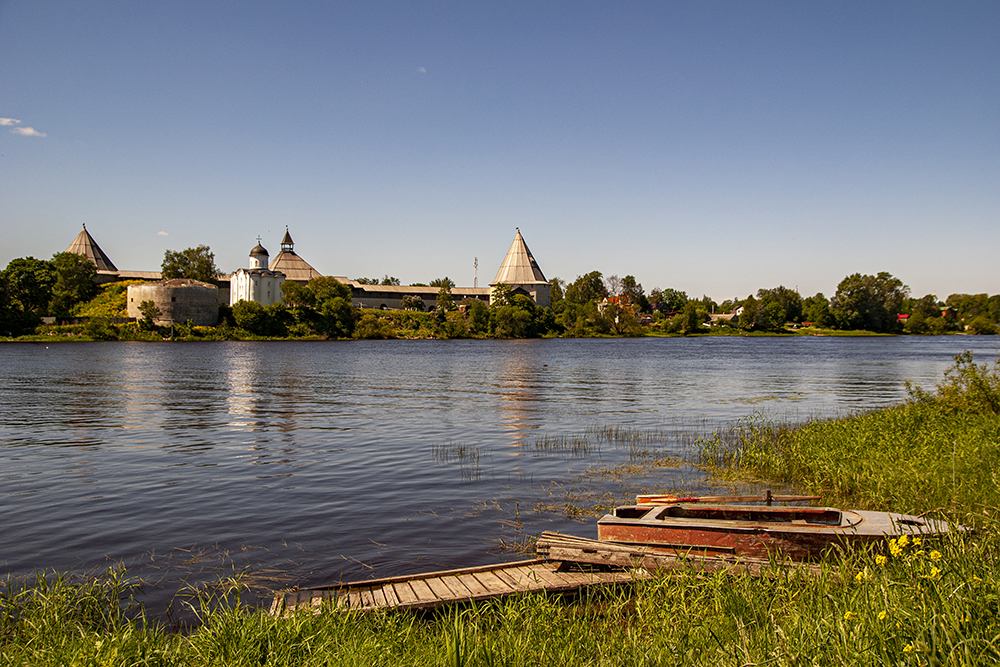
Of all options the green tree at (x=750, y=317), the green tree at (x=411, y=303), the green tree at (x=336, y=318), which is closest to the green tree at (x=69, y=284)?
the green tree at (x=336, y=318)

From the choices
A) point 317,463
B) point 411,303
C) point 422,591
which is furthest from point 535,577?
point 411,303

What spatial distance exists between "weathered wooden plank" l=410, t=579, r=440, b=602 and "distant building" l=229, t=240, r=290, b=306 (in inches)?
4348

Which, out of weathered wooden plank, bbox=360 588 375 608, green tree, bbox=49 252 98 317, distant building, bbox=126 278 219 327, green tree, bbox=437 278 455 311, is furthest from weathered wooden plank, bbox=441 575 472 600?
green tree, bbox=437 278 455 311

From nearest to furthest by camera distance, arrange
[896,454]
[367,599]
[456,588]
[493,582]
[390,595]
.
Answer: [367,599], [390,595], [456,588], [493,582], [896,454]

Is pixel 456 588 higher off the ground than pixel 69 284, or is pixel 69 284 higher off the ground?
pixel 69 284

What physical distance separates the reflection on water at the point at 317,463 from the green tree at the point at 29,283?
68.0m

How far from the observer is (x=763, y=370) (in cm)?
4588

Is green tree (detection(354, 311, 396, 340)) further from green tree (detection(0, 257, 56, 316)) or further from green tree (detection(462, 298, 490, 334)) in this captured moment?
green tree (detection(0, 257, 56, 316))

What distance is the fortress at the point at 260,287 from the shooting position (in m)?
98.4

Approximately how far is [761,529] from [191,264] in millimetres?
125432

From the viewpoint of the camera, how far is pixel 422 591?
21.9 feet

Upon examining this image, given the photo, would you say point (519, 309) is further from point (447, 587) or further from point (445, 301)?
point (447, 587)

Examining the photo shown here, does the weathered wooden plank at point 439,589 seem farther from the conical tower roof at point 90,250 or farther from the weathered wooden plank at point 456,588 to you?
the conical tower roof at point 90,250

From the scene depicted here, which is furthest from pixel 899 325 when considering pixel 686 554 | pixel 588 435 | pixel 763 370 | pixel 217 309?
pixel 686 554
